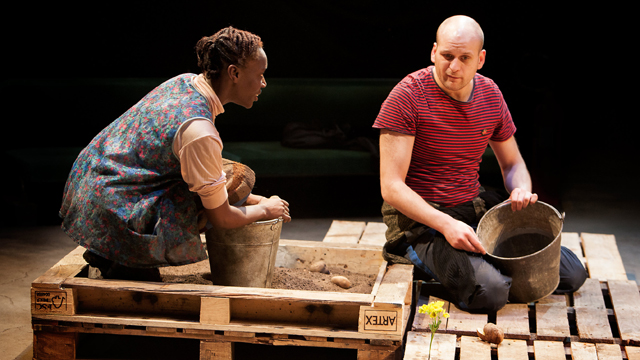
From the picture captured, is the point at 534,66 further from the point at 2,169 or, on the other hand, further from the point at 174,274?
the point at 2,169

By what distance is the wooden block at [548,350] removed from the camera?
2.66 metres

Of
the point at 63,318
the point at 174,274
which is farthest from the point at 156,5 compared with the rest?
the point at 63,318

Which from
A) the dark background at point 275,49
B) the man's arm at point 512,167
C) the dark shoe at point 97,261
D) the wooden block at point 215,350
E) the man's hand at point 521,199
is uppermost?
the dark background at point 275,49

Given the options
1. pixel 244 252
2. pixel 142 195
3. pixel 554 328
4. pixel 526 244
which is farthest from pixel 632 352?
pixel 142 195

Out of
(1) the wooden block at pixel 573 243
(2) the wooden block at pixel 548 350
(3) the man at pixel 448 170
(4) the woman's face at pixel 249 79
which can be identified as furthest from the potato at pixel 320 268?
(1) the wooden block at pixel 573 243

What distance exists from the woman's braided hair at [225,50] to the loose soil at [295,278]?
108 cm

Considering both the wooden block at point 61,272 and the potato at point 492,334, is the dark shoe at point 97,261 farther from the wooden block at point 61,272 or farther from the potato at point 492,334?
the potato at point 492,334

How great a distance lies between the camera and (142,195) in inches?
106

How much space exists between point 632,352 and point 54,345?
2515mm

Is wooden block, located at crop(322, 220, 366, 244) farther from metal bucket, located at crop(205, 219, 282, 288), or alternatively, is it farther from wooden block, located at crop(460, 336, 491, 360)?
wooden block, located at crop(460, 336, 491, 360)

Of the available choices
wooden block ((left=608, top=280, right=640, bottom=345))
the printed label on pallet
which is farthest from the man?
the printed label on pallet

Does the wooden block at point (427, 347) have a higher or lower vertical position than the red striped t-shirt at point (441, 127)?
lower

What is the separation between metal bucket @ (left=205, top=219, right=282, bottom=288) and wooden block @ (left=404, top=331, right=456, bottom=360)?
2.47 feet

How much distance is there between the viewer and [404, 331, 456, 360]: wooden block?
2633 millimetres
